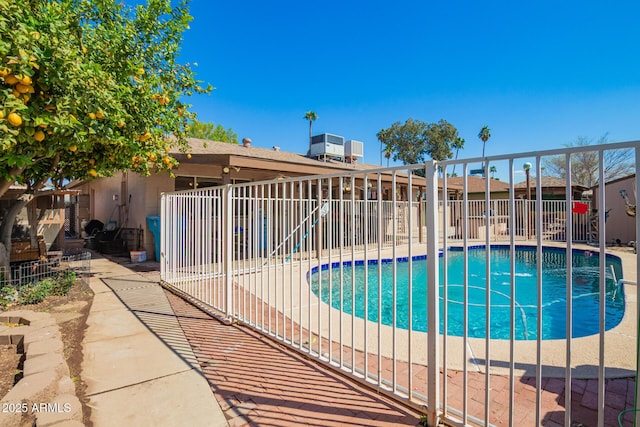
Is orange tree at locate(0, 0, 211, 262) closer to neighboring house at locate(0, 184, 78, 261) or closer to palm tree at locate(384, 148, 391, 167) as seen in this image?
neighboring house at locate(0, 184, 78, 261)

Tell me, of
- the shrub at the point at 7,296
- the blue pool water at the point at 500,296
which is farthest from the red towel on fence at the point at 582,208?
the shrub at the point at 7,296

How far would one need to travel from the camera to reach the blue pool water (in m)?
5.71

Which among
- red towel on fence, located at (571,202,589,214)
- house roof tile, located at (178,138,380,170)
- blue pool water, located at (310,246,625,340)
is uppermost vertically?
house roof tile, located at (178,138,380,170)

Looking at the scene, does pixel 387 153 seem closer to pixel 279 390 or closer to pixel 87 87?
pixel 87 87

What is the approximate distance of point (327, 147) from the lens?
24.6m

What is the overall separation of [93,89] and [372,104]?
2458cm

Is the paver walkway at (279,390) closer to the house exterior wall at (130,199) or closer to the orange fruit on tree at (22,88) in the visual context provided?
the orange fruit on tree at (22,88)

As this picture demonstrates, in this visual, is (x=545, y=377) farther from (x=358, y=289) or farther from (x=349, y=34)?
(x=349, y=34)

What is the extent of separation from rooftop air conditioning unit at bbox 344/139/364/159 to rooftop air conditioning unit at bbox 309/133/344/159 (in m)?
0.47

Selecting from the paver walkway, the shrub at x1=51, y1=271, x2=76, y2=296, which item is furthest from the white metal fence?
the shrub at x1=51, y1=271, x2=76, y2=296

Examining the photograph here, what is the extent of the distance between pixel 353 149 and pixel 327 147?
6.81ft

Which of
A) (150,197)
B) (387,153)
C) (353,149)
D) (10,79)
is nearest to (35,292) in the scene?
(10,79)

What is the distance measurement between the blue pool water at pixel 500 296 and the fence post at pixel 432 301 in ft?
2.26

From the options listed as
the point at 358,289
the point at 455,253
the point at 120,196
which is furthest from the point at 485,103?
the point at 120,196
